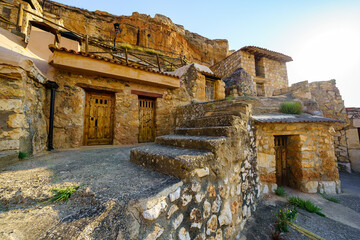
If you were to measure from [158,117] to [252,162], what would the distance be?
3.74 meters

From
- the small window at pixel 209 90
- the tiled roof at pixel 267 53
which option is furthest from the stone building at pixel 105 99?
the tiled roof at pixel 267 53

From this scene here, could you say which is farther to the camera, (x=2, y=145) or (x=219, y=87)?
(x=219, y=87)

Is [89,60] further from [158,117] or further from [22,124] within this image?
[158,117]

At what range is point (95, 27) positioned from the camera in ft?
49.9

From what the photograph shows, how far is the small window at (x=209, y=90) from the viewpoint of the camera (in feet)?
25.8

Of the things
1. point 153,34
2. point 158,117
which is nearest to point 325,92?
point 158,117

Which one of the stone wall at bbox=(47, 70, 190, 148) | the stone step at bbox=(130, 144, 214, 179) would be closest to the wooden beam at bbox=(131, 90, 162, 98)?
the stone wall at bbox=(47, 70, 190, 148)

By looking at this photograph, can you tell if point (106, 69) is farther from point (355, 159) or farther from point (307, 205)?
point (355, 159)

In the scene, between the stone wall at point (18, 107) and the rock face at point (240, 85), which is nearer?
the stone wall at point (18, 107)

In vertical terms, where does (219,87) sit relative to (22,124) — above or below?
above

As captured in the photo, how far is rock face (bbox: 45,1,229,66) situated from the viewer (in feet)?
47.1

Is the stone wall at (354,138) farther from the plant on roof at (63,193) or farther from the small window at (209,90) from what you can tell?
the plant on roof at (63,193)

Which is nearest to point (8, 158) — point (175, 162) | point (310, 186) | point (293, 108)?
point (175, 162)

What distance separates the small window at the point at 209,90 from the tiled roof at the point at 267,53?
19.3 ft
